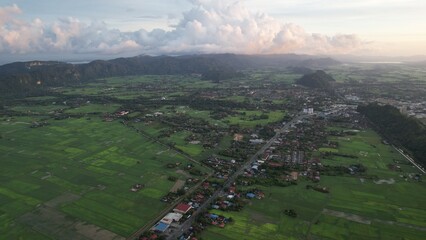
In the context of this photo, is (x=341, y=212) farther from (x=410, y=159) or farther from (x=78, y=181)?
(x=78, y=181)

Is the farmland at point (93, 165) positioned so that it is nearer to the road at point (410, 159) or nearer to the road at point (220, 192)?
the road at point (220, 192)

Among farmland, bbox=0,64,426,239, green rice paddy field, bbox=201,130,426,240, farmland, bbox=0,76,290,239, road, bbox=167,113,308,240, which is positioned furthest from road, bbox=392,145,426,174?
farmland, bbox=0,76,290,239

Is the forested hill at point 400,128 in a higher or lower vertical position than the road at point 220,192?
higher

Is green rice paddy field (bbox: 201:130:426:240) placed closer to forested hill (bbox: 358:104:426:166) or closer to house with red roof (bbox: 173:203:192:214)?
house with red roof (bbox: 173:203:192:214)

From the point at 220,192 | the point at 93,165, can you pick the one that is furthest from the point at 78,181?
the point at 220,192

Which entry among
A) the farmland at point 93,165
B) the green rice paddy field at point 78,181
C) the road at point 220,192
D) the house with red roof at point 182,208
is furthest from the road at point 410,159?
the house with red roof at point 182,208

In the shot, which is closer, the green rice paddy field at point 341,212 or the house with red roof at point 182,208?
the green rice paddy field at point 341,212

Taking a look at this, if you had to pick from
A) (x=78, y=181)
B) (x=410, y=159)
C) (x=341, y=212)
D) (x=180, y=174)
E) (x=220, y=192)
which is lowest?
(x=341, y=212)
